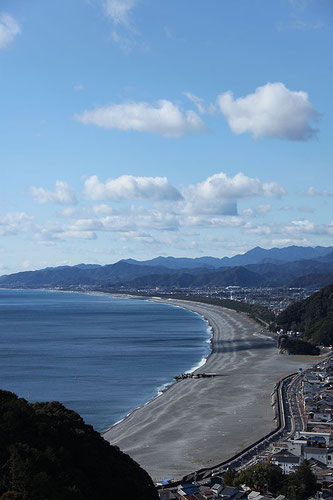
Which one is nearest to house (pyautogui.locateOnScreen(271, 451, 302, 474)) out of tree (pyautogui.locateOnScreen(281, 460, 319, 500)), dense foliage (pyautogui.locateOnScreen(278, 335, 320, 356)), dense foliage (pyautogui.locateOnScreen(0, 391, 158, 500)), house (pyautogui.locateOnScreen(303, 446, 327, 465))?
house (pyautogui.locateOnScreen(303, 446, 327, 465))

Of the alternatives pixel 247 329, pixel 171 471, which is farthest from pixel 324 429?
pixel 247 329

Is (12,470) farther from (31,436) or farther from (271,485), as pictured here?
(271,485)

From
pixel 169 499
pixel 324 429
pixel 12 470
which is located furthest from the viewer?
pixel 324 429

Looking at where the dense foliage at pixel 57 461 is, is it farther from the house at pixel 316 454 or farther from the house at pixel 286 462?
the house at pixel 316 454

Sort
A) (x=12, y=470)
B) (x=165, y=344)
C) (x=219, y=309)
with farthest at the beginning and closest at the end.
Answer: (x=219, y=309) → (x=165, y=344) → (x=12, y=470)

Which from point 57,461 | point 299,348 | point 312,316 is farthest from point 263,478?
point 312,316

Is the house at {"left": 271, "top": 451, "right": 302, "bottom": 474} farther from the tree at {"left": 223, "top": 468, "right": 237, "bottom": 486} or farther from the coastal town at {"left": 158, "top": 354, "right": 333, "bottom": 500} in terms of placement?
the tree at {"left": 223, "top": 468, "right": 237, "bottom": 486}
